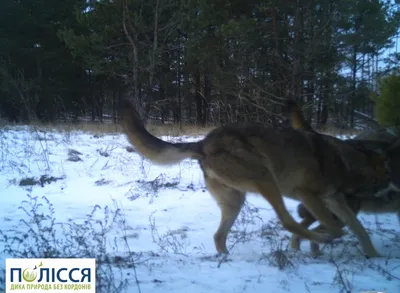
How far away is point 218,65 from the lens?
20031mm

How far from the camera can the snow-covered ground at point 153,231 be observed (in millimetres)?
3211

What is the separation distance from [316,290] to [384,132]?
10.2ft

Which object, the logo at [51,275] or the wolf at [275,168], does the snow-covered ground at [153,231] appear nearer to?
the logo at [51,275]

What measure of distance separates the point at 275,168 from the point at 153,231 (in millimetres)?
1880

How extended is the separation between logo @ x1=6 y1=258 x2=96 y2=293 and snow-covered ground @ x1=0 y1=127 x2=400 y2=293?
0.19 m

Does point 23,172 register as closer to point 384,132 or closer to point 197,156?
point 197,156

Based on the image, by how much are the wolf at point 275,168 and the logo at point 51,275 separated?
1.47 meters

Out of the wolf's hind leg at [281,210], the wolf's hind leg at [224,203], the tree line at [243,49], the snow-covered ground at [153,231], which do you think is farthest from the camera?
the tree line at [243,49]

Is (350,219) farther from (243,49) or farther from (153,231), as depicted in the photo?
(243,49)

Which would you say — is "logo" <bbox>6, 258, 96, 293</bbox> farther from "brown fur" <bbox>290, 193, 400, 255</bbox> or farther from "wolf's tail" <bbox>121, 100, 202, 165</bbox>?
"brown fur" <bbox>290, 193, 400, 255</bbox>

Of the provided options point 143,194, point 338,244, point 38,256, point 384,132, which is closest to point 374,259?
point 338,244

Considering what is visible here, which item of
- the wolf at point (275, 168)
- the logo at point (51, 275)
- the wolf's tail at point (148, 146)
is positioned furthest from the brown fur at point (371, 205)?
the logo at point (51, 275)

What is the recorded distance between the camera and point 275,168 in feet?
13.6

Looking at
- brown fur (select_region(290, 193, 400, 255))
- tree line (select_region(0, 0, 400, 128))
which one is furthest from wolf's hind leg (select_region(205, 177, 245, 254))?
tree line (select_region(0, 0, 400, 128))
